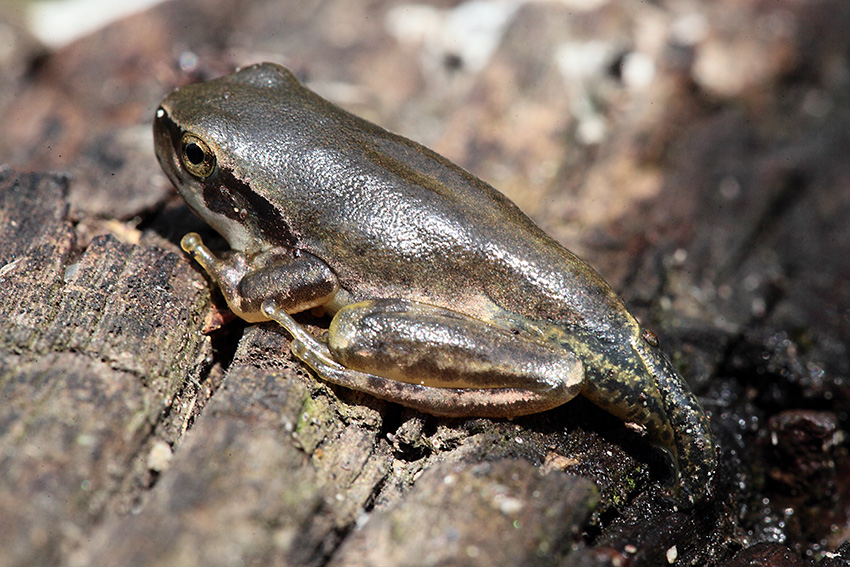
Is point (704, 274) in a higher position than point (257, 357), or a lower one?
higher

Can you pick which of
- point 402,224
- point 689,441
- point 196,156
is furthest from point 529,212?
point 196,156

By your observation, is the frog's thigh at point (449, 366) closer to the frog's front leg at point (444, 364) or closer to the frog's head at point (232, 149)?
the frog's front leg at point (444, 364)

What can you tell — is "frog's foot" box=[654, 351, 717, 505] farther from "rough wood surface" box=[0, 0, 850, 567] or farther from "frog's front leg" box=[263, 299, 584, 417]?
"frog's front leg" box=[263, 299, 584, 417]

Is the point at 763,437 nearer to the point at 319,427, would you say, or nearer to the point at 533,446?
the point at 533,446

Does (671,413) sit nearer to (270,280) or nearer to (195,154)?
(270,280)

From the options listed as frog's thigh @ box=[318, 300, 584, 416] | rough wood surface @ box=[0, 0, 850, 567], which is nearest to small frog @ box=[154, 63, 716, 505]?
frog's thigh @ box=[318, 300, 584, 416]

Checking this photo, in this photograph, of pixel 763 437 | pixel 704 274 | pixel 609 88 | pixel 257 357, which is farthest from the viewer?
pixel 609 88

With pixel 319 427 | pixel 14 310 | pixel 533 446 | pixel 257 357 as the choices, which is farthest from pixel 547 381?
pixel 14 310

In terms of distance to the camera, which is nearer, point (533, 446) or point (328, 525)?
point (328, 525)
